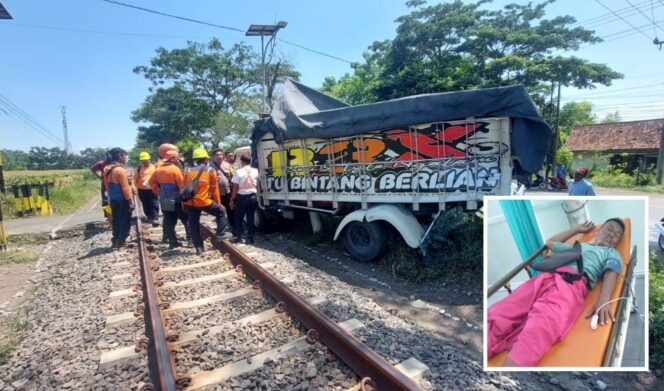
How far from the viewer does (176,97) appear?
116 ft

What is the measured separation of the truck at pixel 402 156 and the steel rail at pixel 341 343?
247 cm

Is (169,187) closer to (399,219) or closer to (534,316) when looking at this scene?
(399,219)

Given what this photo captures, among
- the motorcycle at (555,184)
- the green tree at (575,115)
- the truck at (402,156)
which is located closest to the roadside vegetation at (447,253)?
the truck at (402,156)

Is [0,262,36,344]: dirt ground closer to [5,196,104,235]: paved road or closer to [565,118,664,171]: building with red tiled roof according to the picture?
[5,196,104,235]: paved road

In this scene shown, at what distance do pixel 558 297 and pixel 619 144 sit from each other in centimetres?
3644

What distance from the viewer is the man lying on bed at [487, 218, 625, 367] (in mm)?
1381

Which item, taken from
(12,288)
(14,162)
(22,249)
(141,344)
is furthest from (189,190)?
(14,162)

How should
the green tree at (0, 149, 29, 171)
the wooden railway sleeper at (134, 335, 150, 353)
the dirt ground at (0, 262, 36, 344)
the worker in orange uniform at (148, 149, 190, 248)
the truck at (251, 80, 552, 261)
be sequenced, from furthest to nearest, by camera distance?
the green tree at (0, 149, 29, 171) → the worker in orange uniform at (148, 149, 190, 248) → the truck at (251, 80, 552, 261) → the dirt ground at (0, 262, 36, 344) → the wooden railway sleeper at (134, 335, 150, 353)

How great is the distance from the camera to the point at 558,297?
1.41 m

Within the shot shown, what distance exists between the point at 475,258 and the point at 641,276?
4401mm

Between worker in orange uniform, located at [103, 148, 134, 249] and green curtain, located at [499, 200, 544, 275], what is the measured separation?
6.91m

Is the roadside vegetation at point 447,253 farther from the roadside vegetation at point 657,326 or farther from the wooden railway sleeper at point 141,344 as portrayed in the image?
the wooden railway sleeper at point 141,344

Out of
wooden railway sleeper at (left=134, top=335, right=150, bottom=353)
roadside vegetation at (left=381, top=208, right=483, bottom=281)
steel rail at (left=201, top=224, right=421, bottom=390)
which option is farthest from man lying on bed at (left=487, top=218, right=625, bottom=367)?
roadside vegetation at (left=381, top=208, right=483, bottom=281)

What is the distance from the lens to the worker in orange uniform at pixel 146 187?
888 cm
